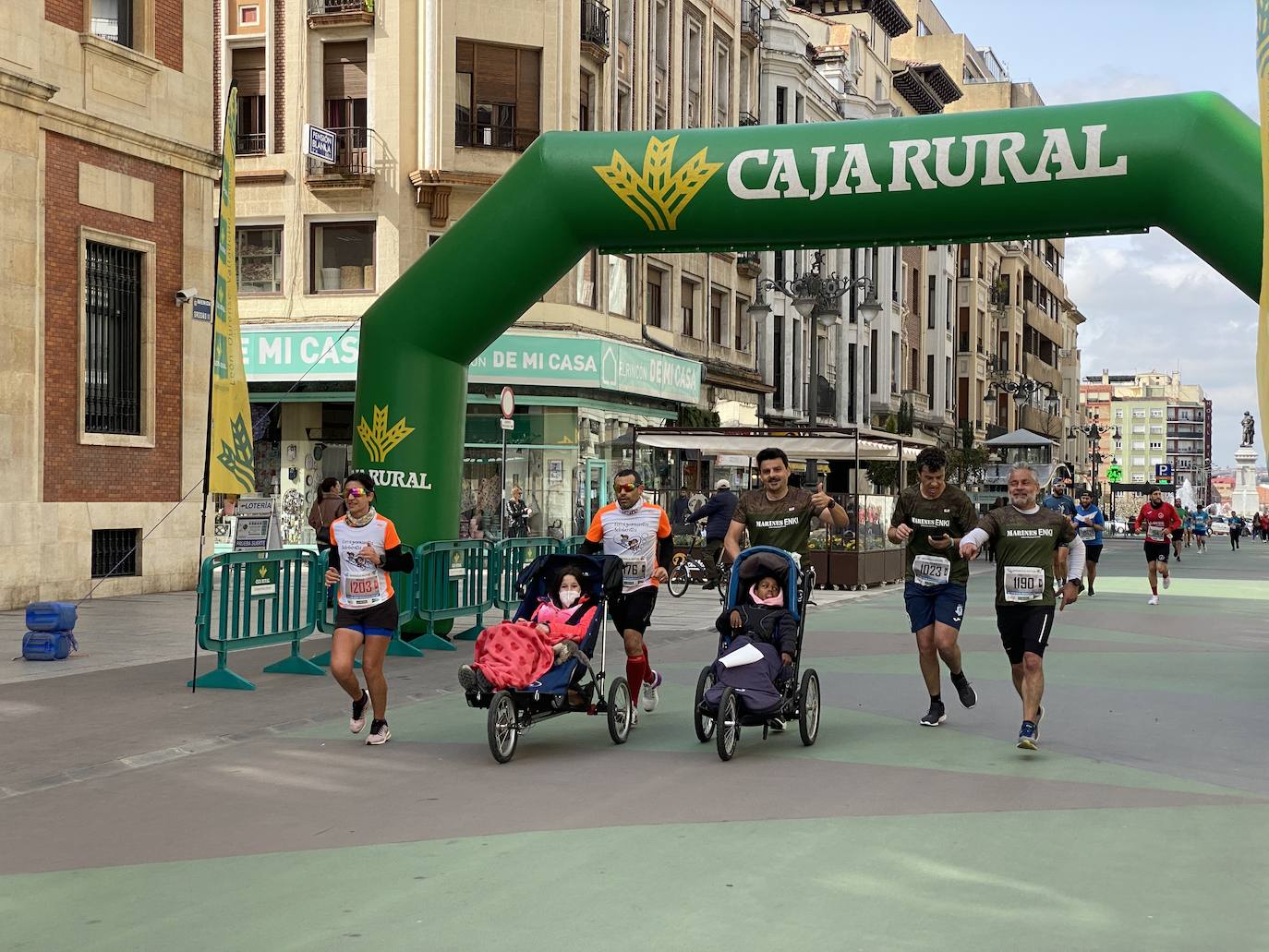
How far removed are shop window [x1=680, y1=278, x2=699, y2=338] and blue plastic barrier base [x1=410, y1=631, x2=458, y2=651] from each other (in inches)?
1014

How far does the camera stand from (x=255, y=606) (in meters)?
12.6

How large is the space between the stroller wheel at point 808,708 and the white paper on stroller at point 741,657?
412 millimetres

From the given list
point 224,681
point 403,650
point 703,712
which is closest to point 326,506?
point 403,650

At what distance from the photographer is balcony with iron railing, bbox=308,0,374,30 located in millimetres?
31766

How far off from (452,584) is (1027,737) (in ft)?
24.7

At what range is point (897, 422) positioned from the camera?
54.8 metres

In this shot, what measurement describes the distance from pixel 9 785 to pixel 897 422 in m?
48.5

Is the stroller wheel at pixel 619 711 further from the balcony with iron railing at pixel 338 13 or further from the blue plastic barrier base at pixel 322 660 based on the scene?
the balcony with iron railing at pixel 338 13

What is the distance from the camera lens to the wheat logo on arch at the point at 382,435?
1481 centimetres

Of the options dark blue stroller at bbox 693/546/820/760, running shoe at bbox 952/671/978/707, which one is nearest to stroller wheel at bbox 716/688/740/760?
dark blue stroller at bbox 693/546/820/760

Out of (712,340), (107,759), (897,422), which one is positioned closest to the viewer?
(107,759)

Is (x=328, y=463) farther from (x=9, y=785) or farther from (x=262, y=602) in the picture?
(x=9, y=785)

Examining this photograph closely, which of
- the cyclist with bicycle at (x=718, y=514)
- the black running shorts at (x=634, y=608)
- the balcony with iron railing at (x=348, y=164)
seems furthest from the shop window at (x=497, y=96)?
the black running shorts at (x=634, y=608)

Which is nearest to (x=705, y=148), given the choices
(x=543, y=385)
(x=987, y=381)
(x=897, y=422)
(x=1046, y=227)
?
(x=1046, y=227)
